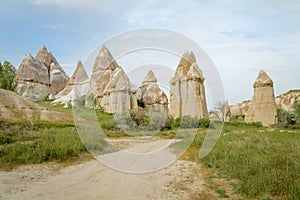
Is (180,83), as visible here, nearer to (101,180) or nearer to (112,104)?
(112,104)

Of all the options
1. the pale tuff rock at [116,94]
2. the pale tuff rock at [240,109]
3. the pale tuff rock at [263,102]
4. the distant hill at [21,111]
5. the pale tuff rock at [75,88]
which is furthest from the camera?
the pale tuff rock at [240,109]

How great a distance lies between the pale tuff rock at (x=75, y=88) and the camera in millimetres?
43894

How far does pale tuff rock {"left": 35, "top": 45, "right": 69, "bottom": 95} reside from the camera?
54406mm

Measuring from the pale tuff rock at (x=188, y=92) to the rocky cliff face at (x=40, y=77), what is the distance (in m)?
29.5

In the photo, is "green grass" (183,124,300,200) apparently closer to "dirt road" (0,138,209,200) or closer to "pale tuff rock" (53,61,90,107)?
"dirt road" (0,138,209,200)

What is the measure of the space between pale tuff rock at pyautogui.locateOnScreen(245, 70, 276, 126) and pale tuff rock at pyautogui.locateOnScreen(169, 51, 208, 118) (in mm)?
6842

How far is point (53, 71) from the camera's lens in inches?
2186

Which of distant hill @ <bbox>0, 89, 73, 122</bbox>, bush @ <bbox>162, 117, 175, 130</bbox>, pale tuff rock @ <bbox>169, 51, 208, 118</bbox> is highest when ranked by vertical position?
pale tuff rock @ <bbox>169, 51, 208, 118</bbox>

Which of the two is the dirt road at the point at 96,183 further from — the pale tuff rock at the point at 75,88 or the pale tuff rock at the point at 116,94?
the pale tuff rock at the point at 75,88

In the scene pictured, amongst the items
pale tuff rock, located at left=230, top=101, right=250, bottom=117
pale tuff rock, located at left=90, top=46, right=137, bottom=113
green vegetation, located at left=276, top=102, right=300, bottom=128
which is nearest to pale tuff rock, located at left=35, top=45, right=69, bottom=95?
pale tuff rock, located at left=90, top=46, right=137, bottom=113

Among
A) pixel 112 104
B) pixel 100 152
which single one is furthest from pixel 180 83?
pixel 100 152

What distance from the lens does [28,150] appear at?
28.3 feet

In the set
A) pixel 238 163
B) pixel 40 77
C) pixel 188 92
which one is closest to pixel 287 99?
pixel 188 92

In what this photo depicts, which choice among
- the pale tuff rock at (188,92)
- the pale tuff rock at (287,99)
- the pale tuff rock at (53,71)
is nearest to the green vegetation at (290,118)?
the pale tuff rock at (188,92)
